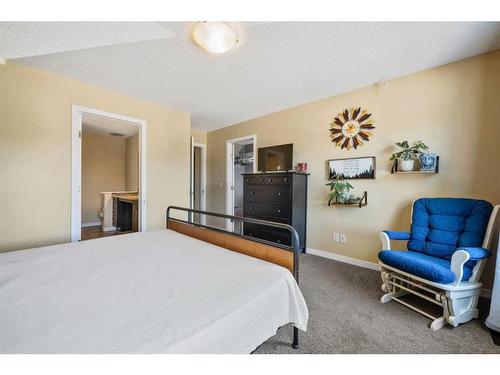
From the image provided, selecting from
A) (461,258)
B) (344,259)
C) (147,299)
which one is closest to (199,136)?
(344,259)

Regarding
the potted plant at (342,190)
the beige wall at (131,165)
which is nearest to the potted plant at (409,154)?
the potted plant at (342,190)

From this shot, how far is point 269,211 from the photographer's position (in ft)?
11.0

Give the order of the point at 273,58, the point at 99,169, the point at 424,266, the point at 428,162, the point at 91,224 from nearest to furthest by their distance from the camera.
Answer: the point at 424,266
the point at 273,58
the point at 428,162
the point at 91,224
the point at 99,169

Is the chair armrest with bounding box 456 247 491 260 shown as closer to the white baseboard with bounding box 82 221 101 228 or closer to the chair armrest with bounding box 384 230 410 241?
the chair armrest with bounding box 384 230 410 241

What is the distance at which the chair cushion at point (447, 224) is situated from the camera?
189 centimetres

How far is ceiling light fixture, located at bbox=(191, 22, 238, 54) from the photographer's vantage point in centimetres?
160

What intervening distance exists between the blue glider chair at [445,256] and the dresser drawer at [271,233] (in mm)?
1270

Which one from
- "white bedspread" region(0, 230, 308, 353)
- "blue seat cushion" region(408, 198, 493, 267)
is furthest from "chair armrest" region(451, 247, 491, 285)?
"white bedspread" region(0, 230, 308, 353)

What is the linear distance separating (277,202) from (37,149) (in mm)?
2912

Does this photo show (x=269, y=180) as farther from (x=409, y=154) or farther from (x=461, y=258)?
(x=461, y=258)

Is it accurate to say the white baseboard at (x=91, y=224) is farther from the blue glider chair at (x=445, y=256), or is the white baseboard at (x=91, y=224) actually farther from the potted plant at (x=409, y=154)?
the potted plant at (x=409, y=154)
